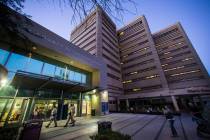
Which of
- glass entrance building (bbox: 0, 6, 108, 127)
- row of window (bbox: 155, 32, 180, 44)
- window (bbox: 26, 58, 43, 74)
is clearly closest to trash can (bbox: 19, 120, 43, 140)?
glass entrance building (bbox: 0, 6, 108, 127)

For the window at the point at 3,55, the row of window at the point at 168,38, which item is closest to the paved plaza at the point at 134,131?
the window at the point at 3,55

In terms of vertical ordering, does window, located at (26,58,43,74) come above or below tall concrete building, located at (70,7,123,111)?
below

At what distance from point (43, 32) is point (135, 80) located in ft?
123

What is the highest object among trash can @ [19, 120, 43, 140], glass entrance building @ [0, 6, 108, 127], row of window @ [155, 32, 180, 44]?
row of window @ [155, 32, 180, 44]

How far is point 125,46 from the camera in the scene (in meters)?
53.7

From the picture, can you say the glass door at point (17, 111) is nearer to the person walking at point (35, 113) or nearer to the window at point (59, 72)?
the person walking at point (35, 113)

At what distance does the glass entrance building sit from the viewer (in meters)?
9.73

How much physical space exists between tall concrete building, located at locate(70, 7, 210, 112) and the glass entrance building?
59.9 feet

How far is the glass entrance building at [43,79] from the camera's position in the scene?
973 centimetres

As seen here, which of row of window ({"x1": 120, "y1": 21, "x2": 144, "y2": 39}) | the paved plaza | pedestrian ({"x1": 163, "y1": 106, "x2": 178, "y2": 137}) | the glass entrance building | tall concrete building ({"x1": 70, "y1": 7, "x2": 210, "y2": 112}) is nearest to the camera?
the paved plaza

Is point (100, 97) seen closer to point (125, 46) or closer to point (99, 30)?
point (99, 30)

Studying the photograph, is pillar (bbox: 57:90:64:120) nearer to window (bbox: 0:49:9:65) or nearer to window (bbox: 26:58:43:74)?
window (bbox: 26:58:43:74)

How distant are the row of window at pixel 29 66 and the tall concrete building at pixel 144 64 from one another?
2145 cm

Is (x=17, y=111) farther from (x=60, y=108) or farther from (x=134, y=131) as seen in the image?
(x=134, y=131)
